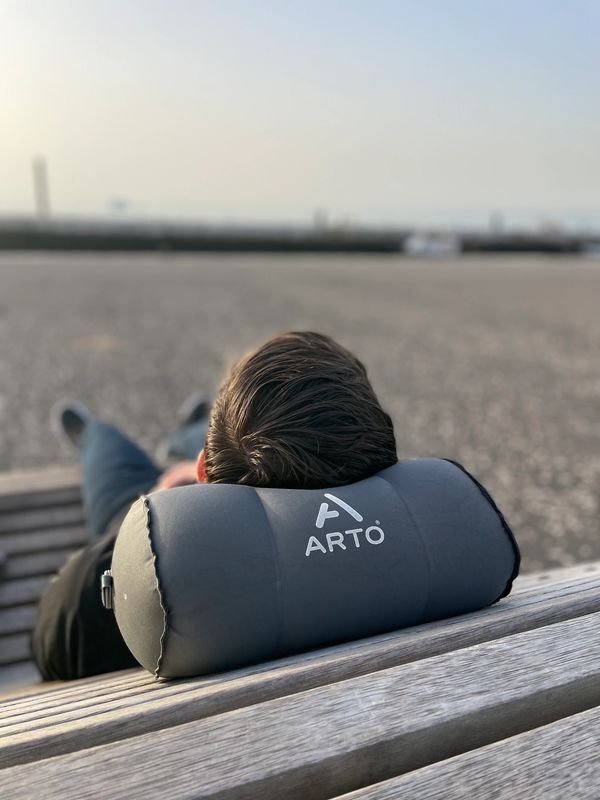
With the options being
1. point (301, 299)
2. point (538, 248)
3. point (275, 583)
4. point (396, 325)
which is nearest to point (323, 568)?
point (275, 583)

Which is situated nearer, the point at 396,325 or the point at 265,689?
the point at 265,689

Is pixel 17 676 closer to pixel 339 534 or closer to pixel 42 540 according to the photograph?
pixel 42 540

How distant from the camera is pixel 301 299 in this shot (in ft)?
43.3

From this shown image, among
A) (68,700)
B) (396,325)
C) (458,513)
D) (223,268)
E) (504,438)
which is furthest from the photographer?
(223,268)

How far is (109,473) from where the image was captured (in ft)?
8.98

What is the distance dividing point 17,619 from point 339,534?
5.49 ft

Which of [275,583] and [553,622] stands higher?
[275,583]

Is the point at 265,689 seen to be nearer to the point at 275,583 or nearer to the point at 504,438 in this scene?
the point at 275,583

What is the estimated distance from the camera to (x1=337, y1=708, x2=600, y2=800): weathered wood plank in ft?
2.91

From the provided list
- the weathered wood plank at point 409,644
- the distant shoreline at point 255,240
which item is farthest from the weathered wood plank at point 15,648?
the distant shoreline at point 255,240

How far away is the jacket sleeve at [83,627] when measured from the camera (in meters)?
1.66

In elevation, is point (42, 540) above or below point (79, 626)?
below

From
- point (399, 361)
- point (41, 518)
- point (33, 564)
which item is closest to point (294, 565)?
point (33, 564)

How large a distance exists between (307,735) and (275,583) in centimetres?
28
